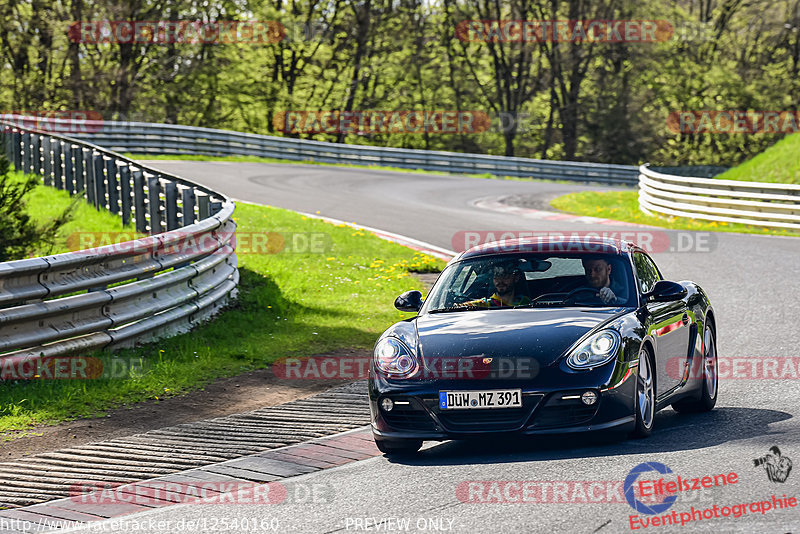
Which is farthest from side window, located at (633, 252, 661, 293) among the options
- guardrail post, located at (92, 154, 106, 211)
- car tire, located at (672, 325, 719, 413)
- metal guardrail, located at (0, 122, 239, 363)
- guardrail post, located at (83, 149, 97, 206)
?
guardrail post, located at (83, 149, 97, 206)

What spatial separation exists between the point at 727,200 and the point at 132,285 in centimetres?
1753

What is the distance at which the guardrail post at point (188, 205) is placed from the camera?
1495 cm

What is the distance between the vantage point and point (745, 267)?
16.5m

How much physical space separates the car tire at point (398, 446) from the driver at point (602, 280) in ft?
5.58

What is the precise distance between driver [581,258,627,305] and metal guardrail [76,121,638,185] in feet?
98.7

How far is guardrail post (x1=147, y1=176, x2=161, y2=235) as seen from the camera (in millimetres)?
15898

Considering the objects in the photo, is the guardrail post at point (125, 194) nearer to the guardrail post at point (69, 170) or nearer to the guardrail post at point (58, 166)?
the guardrail post at point (69, 170)

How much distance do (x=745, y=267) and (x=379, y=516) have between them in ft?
40.2

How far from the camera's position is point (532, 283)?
795cm

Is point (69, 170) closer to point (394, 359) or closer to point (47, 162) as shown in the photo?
point (47, 162)

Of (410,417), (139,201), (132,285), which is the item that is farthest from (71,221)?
(410,417)

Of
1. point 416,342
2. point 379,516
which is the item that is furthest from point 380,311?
point 379,516

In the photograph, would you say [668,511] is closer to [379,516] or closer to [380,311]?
Answer: [379,516]

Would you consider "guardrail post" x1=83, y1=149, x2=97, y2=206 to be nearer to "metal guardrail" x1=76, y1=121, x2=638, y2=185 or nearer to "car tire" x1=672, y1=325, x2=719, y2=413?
"car tire" x1=672, y1=325, x2=719, y2=413
